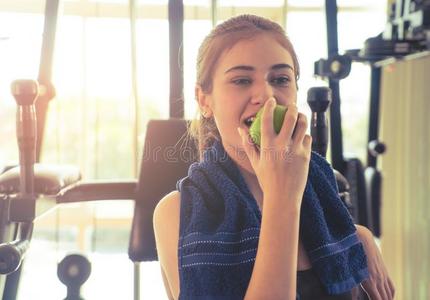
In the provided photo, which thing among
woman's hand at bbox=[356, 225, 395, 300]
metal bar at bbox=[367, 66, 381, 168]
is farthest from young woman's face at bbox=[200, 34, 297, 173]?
metal bar at bbox=[367, 66, 381, 168]

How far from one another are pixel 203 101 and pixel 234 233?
9.9 inches

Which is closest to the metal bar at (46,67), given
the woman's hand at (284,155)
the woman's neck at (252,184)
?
the woman's neck at (252,184)

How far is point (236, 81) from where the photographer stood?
72 cm

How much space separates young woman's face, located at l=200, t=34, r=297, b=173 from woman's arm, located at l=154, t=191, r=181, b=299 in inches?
5.2

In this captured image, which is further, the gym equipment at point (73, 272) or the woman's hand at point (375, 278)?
the gym equipment at point (73, 272)

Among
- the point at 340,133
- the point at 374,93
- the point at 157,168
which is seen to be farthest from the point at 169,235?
the point at 374,93

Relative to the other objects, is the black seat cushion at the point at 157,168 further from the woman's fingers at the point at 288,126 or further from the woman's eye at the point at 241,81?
the woman's fingers at the point at 288,126

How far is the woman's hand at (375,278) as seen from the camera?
30.3 inches

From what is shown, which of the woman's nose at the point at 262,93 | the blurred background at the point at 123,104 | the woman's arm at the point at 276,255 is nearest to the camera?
the woman's arm at the point at 276,255

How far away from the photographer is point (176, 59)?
1.49m

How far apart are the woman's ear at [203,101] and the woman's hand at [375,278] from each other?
13.3 inches

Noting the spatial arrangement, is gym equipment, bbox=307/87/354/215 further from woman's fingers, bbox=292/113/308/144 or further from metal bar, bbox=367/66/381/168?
metal bar, bbox=367/66/381/168

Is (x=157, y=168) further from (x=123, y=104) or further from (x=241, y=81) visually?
(x=123, y=104)

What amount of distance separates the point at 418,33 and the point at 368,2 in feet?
2.54
